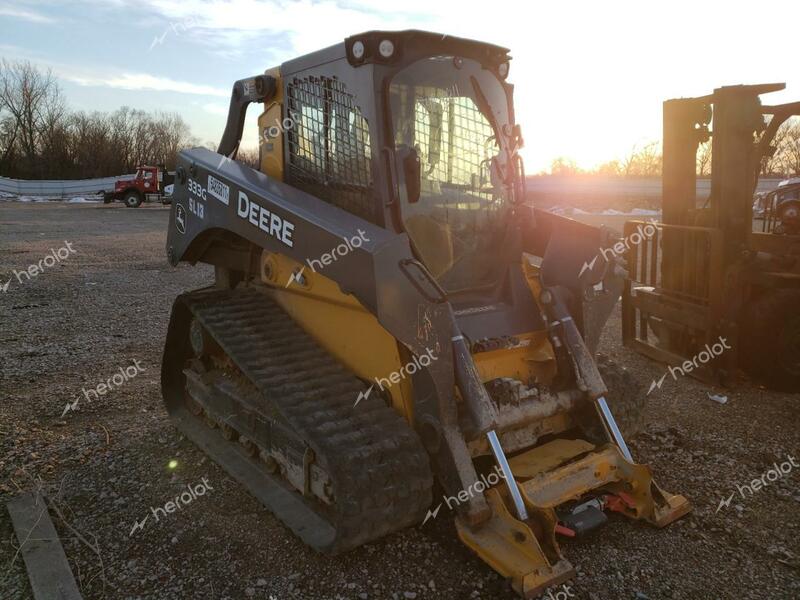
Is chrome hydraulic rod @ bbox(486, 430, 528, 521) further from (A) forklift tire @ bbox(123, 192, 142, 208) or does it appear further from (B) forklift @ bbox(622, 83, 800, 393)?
(A) forklift tire @ bbox(123, 192, 142, 208)

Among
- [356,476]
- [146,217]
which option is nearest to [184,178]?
[356,476]

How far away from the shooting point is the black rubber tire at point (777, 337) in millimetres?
5348

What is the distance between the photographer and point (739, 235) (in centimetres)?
565

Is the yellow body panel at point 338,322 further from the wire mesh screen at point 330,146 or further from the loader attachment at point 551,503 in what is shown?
the loader attachment at point 551,503

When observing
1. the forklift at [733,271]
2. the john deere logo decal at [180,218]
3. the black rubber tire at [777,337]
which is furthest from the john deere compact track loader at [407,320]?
the black rubber tire at [777,337]

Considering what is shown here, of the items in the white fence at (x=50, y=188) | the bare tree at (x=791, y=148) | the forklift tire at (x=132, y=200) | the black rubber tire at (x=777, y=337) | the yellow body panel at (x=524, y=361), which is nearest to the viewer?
the yellow body panel at (x=524, y=361)

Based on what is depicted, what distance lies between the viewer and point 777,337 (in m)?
5.42

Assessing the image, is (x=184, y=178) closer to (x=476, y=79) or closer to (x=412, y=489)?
(x=476, y=79)

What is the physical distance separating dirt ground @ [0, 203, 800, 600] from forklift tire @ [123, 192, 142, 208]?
26.0 meters

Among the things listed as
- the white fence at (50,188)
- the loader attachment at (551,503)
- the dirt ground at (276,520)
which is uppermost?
the white fence at (50,188)

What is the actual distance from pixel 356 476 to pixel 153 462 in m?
2.04

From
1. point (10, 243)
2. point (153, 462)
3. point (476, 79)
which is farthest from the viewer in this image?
point (10, 243)

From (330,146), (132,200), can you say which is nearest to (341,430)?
(330,146)

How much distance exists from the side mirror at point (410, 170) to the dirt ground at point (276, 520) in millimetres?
1742
